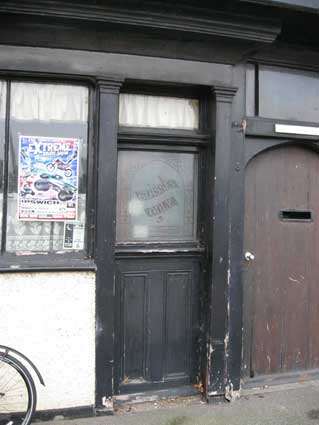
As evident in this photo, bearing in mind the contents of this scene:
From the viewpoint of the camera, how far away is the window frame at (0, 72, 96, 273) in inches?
141

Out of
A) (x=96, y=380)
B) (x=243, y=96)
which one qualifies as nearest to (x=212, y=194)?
(x=243, y=96)

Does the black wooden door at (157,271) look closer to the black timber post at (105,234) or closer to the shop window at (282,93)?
the black timber post at (105,234)

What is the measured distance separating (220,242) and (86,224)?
123cm

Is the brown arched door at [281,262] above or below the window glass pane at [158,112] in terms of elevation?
below

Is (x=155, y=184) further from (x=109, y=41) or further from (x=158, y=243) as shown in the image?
(x=109, y=41)

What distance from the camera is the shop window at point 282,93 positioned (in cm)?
419

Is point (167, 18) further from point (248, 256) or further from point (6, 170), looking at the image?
point (248, 256)

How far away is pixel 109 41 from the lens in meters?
3.64

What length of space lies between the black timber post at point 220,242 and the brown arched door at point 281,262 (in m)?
0.36

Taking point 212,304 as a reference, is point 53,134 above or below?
above

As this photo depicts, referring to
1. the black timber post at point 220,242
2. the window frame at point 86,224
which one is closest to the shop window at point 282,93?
the black timber post at point 220,242

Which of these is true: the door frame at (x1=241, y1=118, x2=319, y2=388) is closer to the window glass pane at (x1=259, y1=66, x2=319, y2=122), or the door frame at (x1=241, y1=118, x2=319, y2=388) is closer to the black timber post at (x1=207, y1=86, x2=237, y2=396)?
the window glass pane at (x1=259, y1=66, x2=319, y2=122)

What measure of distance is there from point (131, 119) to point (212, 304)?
1.85 metres

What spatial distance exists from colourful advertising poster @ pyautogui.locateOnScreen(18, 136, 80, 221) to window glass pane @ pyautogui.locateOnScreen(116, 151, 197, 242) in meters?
0.43
